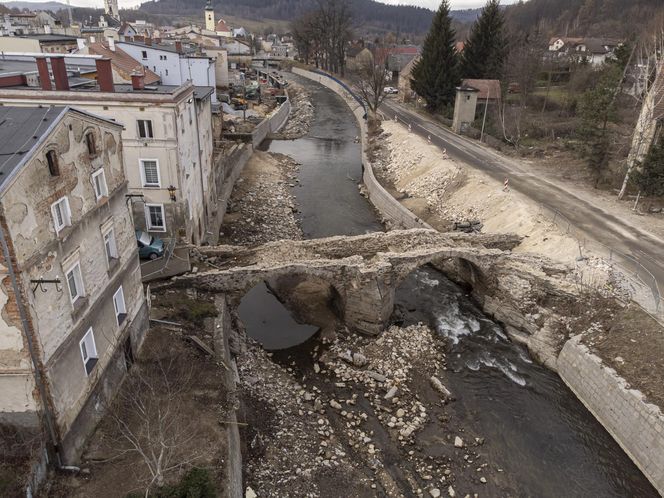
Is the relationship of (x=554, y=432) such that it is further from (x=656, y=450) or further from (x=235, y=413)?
(x=235, y=413)

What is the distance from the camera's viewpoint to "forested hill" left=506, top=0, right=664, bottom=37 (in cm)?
11388

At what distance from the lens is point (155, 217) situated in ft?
85.5

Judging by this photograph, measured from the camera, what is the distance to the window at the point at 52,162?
1296 cm

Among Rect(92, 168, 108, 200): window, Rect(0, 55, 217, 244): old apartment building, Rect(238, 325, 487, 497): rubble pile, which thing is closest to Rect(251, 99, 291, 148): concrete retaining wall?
Rect(0, 55, 217, 244): old apartment building

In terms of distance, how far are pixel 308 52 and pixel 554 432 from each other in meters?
134

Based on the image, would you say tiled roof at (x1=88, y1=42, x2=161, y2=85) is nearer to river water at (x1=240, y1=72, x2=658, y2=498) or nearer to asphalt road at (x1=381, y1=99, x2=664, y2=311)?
river water at (x1=240, y1=72, x2=658, y2=498)

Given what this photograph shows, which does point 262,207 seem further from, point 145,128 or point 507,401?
point 507,401

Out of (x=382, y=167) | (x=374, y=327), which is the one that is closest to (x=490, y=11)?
(x=382, y=167)

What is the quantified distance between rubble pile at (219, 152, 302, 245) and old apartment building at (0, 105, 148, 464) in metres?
18.8

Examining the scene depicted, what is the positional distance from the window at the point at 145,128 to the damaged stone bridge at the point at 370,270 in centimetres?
660

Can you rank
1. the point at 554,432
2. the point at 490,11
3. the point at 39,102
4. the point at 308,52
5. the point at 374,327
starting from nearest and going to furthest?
the point at 554,432
the point at 39,102
the point at 374,327
the point at 490,11
the point at 308,52

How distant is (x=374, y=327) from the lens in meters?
25.8

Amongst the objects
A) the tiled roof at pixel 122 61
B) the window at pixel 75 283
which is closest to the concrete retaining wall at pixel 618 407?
the window at pixel 75 283

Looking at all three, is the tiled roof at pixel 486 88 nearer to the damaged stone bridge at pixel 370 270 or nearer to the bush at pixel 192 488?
the damaged stone bridge at pixel 370 270
